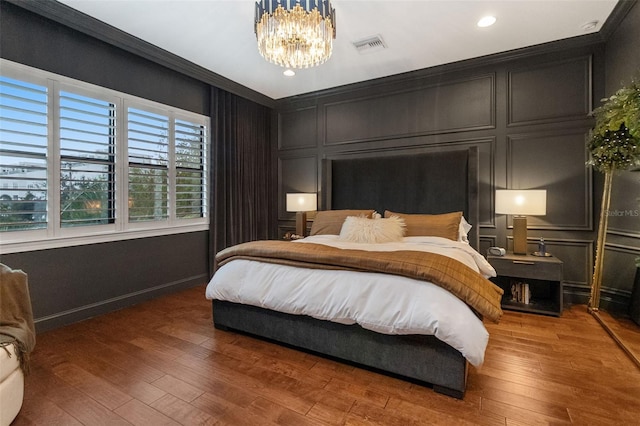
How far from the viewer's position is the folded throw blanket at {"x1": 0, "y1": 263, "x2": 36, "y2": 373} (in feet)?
5.36

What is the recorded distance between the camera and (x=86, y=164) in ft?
9.85

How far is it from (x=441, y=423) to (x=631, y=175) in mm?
2861

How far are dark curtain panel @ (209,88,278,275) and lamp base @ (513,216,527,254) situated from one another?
3.42m

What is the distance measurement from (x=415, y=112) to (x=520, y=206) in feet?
5.71

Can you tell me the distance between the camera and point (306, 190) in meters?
4.91

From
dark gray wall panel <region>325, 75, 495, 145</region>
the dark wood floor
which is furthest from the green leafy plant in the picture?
the dark wood floor

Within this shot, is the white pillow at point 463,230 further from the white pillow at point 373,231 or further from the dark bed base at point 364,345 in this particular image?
the dark bed base at point 364,345

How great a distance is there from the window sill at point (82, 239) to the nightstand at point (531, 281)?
144 inches

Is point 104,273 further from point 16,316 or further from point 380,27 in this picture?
point 380,27

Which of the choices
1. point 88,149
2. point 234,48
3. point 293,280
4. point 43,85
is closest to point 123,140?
point 88,149

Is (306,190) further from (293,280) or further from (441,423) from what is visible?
(441,423)

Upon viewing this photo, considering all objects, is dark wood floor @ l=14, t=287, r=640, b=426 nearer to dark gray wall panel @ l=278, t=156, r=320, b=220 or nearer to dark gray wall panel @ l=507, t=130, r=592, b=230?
dark gray wall panel @ l=507, t=130, r=592, b=230

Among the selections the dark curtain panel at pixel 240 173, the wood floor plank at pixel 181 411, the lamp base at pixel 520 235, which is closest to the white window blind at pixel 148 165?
the dark curtain panel at pixel 240 173

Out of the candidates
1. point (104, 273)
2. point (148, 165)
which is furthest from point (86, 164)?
point (104, 273)
